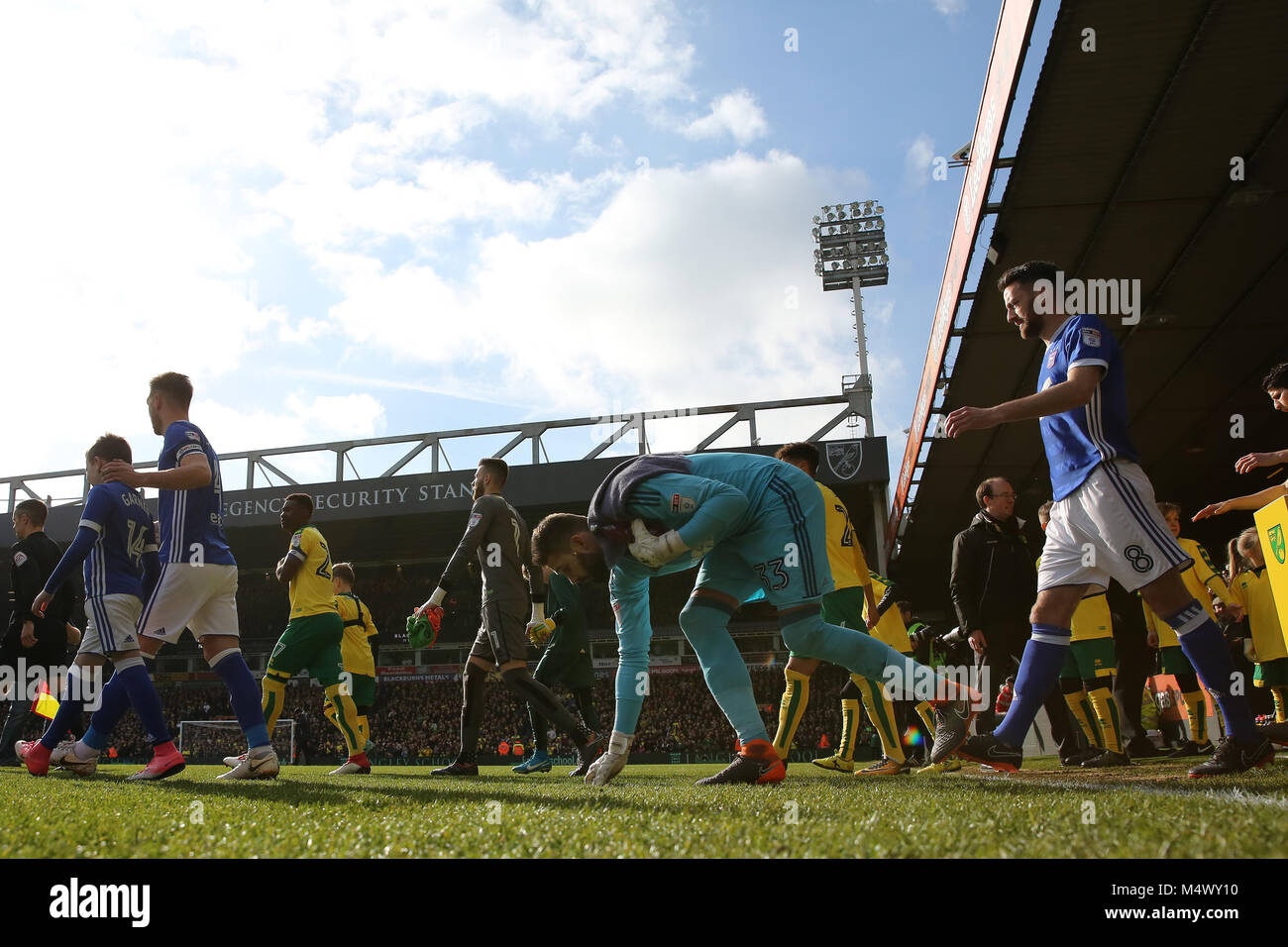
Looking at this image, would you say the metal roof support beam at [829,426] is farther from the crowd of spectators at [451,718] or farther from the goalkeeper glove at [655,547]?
the goalkeeper glove at [655,547]

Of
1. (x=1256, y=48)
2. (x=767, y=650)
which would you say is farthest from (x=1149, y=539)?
(x=767, y=650)

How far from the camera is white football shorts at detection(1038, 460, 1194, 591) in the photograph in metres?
3.22

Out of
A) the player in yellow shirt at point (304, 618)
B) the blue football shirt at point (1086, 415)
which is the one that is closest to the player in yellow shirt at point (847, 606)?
the blue football shirt at point (1086, 415)

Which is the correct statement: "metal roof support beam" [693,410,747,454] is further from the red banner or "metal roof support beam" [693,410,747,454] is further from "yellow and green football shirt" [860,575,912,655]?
"yellow and green football shirt" [860,575,912,655]

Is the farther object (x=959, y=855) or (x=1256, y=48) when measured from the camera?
(x=1256, y=48)

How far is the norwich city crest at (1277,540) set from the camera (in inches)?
152

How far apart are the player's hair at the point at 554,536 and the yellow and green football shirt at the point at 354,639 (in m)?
5.29

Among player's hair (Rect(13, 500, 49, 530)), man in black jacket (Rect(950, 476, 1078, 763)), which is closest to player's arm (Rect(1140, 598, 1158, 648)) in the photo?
man in black jacket (Rect(950, 476, 1078, 763))

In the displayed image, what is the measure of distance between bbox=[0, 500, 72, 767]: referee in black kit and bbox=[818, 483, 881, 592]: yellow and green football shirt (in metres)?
5.92

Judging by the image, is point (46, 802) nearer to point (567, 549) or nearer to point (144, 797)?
point (144, 797)

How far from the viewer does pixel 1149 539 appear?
3.22 metres

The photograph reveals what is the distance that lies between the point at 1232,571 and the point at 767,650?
16959 millimetres

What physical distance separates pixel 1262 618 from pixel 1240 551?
1.76ft

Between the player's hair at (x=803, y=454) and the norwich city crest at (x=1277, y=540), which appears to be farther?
the player's hair at (x=803, y=454)
